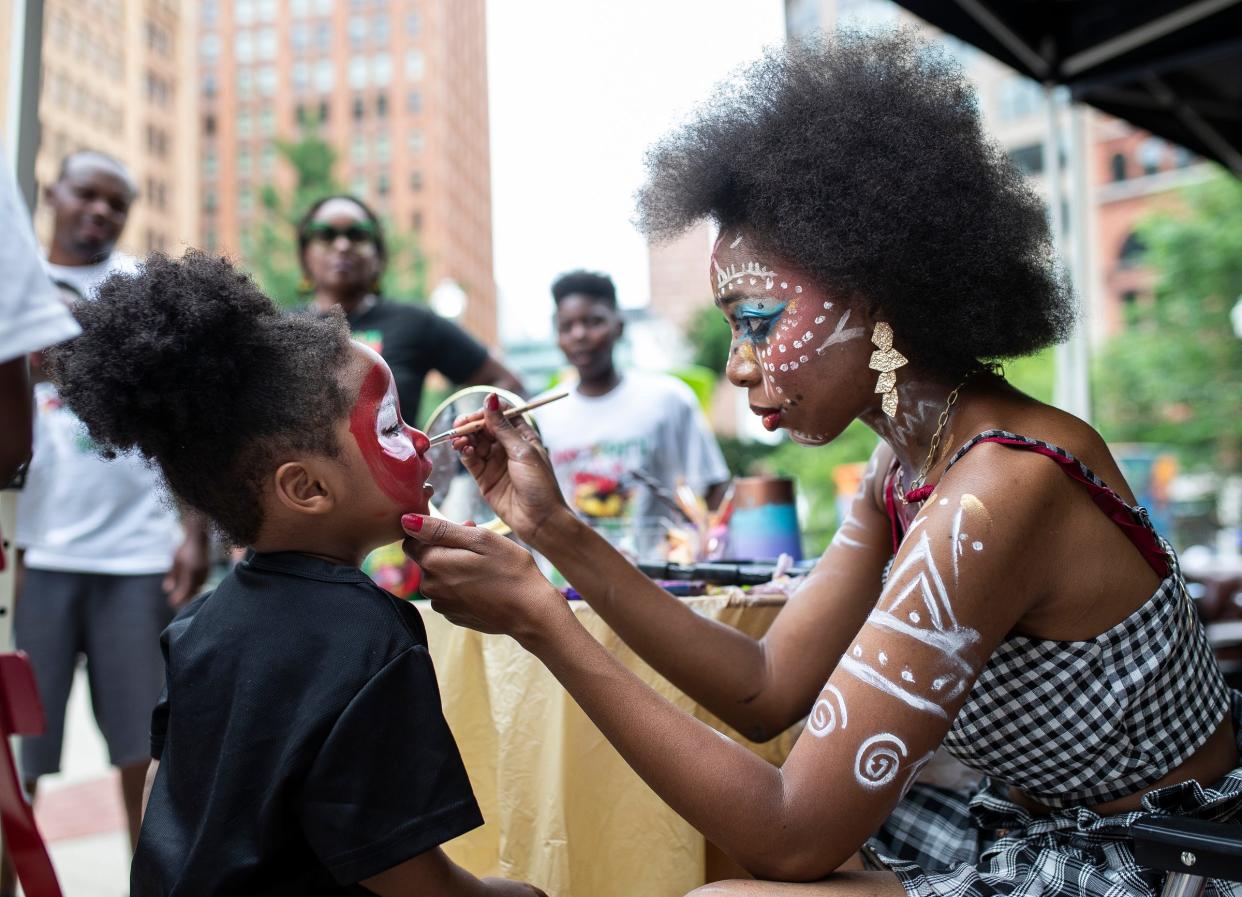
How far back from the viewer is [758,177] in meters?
1.54

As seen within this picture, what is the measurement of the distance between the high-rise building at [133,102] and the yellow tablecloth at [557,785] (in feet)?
3.08

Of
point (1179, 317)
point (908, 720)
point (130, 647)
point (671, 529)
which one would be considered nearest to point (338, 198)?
point (130, 647)

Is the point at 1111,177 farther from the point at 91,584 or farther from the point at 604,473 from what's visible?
the point at 91,584

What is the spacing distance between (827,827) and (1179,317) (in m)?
24.8

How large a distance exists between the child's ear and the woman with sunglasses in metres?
2.04

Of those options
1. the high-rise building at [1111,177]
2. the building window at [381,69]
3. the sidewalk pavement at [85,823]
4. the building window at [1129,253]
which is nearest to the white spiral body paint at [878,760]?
the sidewalk pavement at [85,823]

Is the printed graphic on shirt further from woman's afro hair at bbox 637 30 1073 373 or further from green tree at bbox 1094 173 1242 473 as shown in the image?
green tree at bbox 1094 173 1242 473

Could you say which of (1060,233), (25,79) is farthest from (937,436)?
(1060,233)

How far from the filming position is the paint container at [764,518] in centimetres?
249

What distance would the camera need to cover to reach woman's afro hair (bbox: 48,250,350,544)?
130 centimetres

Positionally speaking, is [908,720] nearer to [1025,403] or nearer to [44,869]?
[1025,403]

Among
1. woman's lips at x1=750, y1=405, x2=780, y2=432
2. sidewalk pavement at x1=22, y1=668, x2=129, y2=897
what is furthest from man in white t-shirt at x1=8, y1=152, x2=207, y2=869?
woman's lips at x1=750, y1=405, x2=780, y2=432

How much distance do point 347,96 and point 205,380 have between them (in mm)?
79330

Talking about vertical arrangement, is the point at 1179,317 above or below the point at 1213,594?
above
